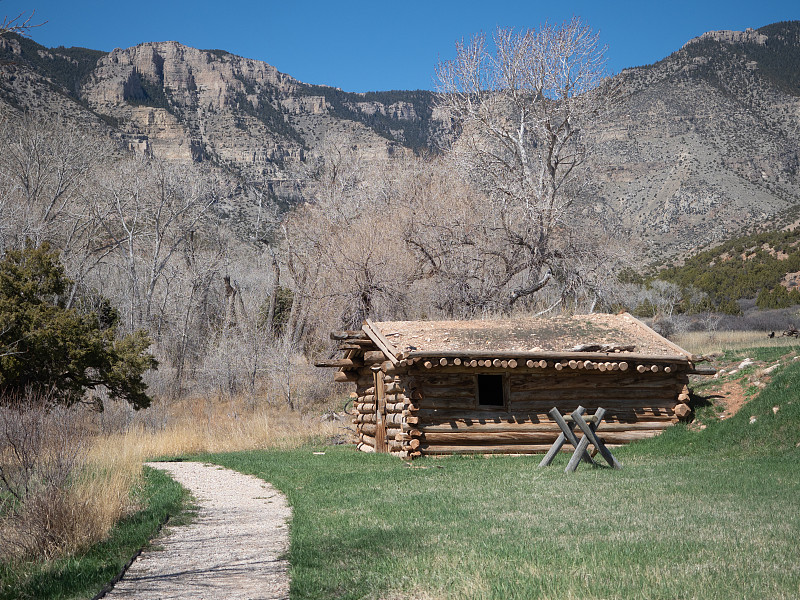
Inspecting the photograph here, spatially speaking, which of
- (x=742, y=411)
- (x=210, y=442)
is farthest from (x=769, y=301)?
(x=210, y=442)

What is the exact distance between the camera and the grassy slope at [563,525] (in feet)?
18.5

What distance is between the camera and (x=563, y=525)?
25.3ft

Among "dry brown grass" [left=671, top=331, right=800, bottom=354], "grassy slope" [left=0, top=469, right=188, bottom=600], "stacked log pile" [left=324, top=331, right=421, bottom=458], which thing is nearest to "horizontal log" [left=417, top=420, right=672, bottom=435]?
"stacked log pile" [left=324, top=331, right=421, bottom=458]

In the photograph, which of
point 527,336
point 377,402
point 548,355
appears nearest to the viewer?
point 548,355

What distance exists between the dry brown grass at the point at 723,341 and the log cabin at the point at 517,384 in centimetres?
666

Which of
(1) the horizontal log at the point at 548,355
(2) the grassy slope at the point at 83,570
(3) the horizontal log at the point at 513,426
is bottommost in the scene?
(3) the horizontal log at the point at 513,426

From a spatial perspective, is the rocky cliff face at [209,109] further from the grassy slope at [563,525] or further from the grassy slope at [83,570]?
the grassy slope at [83,570]

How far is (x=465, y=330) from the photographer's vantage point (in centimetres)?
1641

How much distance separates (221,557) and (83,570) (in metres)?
1.23

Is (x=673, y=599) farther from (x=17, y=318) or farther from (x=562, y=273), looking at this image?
(x=562, y=273)

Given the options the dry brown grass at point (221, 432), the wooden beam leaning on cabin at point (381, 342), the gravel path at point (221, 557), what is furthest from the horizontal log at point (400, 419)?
the dry brown grass at point (221, 432)

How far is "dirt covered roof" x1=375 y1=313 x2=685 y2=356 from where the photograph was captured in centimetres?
1539

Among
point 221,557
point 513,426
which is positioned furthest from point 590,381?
point 221,557

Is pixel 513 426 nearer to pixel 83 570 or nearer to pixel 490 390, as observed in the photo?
pixel 490 390
